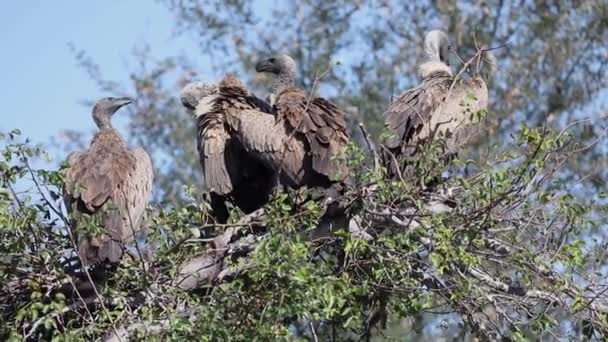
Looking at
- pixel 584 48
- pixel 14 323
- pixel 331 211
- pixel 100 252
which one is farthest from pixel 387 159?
pixel 584 48

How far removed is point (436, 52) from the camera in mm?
11734

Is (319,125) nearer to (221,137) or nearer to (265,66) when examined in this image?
(221,137)

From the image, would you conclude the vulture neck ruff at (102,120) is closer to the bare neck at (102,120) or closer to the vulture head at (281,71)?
the bare neck at (102,120)

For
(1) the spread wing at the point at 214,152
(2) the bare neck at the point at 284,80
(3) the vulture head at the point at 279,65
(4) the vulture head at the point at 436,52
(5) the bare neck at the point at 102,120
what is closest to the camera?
(1) the spread wing at the point at 214,152

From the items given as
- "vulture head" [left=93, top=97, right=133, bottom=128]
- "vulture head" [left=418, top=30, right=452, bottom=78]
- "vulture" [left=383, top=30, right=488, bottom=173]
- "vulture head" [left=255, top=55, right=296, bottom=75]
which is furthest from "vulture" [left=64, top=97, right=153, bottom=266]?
"vulture head" [left=418, top=30, right=452, bottom=78]

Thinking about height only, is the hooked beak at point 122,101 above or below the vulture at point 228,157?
above

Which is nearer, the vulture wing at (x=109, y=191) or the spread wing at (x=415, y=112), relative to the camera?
the vulture wing at (x=109, y=191)

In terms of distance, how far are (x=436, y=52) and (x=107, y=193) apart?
396 centimetres

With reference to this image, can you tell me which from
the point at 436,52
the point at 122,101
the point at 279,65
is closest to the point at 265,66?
the point at 279,65

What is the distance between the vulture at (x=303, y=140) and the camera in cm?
920

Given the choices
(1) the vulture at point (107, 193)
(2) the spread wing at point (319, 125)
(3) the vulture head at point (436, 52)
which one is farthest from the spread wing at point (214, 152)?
(3) the vulture head at point (436, 52)

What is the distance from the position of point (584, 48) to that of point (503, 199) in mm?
10738

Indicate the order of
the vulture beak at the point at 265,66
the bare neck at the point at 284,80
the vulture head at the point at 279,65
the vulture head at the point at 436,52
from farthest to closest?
the vulture beak at the point at 265,66
the vulture head at the point at 436,52
the vulture head at the point at 279,65
the bare neck at the point at 284,80

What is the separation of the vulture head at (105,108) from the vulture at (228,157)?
2.26 ft
